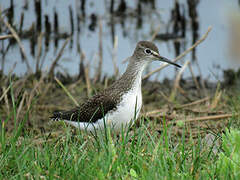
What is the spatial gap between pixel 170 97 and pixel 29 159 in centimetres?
369

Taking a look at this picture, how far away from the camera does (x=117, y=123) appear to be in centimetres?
448

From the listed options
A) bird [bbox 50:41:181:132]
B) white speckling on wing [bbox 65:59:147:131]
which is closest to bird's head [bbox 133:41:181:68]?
bird [bbox 50:41:181:132]

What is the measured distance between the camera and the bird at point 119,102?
447 centimetres

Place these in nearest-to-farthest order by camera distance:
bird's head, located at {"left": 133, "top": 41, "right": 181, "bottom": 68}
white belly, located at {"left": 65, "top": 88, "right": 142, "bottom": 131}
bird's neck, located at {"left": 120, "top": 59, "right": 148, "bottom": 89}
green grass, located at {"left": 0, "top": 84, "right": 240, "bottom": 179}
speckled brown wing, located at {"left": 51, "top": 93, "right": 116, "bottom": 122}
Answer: green grass, located at {"left": 0, "top": 84, "right": 240, "bottom": 179} → white belly, located at {"left": 65, "top": 88, "right": 142, "bottom": 131} → speckled brown wing, located at {"left": 51, "top": 93, "right": 116, "bottom": 122} → bird's neck, located at {"left": 120, "top": 59, "right": 148, "bottom": 89} → bird's head, located at {"left": 133, "top": 41, "right": 181, "bottom": 68}

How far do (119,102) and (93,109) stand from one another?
362mm

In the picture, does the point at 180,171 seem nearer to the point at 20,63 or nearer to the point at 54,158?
the point at 54,158

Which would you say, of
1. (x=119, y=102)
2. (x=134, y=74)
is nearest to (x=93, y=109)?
(x=119, y=102)

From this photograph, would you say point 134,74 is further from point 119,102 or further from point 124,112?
point 124,112

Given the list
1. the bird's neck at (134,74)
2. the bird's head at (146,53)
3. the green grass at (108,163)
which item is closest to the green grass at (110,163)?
the green grass at (108,163)

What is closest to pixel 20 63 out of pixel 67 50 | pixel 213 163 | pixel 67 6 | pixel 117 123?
pixel 67 50

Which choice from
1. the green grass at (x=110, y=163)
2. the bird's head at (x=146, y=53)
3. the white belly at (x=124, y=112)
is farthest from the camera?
the bird's head at (x=146, y=53)

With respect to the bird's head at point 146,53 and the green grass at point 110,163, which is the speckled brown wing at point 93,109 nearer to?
the bird's head at point 146,53

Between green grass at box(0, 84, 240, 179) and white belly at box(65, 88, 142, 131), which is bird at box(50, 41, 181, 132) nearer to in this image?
white belly at box(65, 88, 142, 131)

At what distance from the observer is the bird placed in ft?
14.7
